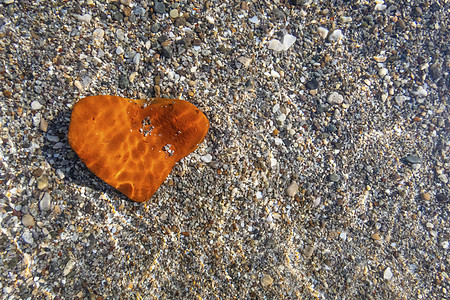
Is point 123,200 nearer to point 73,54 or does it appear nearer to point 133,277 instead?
point 133,277

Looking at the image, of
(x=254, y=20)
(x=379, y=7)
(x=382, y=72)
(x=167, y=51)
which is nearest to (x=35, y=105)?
(x=167, y=51)

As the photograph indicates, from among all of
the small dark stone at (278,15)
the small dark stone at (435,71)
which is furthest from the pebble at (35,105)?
the small dark stone at (435,71)

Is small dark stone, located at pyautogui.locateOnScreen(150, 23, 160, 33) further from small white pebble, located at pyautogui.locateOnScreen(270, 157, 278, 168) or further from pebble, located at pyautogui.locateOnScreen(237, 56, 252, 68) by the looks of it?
small white pebble, located at pyautogui.locateOnScreen(270, 157, 278, 168)

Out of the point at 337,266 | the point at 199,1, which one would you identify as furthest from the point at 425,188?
the point at 199,1

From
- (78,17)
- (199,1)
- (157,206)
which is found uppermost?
(199,1)

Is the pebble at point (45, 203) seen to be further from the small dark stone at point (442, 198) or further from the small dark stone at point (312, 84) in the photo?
the small dark stone at point (442, 198)

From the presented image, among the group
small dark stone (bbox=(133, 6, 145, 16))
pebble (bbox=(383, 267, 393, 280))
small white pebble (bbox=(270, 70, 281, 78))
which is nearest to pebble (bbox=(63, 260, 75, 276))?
small dark stone (bbox=(133, 6, 145, 16))

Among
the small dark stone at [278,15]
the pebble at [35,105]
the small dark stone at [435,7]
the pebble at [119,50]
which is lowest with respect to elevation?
the pebble at [35,105]
